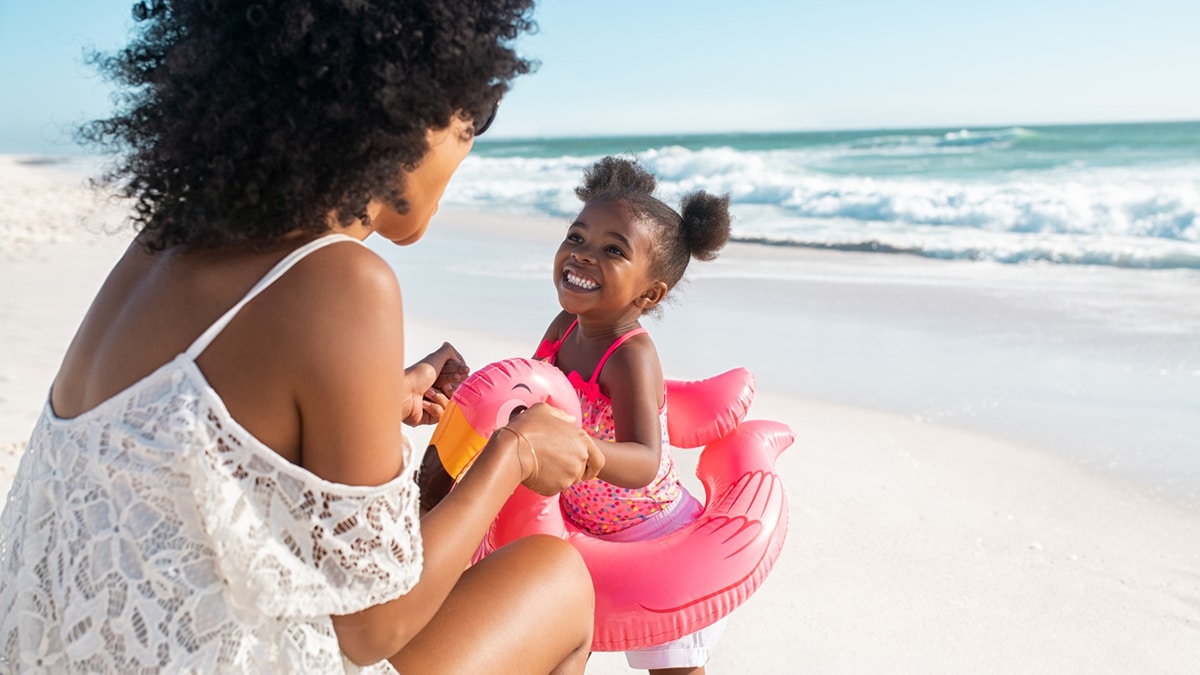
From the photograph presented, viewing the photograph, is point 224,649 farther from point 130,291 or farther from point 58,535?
point 130,291

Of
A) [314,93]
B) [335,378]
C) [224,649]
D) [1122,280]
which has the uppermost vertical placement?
[314,93]

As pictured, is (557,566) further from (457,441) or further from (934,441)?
(934,441)

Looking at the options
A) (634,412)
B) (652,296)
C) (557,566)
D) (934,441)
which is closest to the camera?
(557,566)

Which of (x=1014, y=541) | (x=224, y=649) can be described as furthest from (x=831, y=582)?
(x=224, y=649)

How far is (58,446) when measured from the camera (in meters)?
1.37

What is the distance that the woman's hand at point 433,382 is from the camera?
94.9 inches

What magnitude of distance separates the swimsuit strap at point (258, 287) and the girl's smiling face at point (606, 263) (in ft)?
3.97

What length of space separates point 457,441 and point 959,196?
1261 cm

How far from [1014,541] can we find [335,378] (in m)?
2.76

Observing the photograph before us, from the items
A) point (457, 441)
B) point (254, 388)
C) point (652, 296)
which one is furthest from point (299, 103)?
point (652, 296)

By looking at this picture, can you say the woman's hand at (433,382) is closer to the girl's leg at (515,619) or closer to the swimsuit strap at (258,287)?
the girl's leg at (515,619)

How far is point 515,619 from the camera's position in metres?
1.67

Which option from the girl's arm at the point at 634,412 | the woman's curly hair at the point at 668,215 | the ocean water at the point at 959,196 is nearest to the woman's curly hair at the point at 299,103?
the girl's arm at the point at 634,412

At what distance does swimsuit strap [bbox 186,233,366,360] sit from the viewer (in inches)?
50.1
